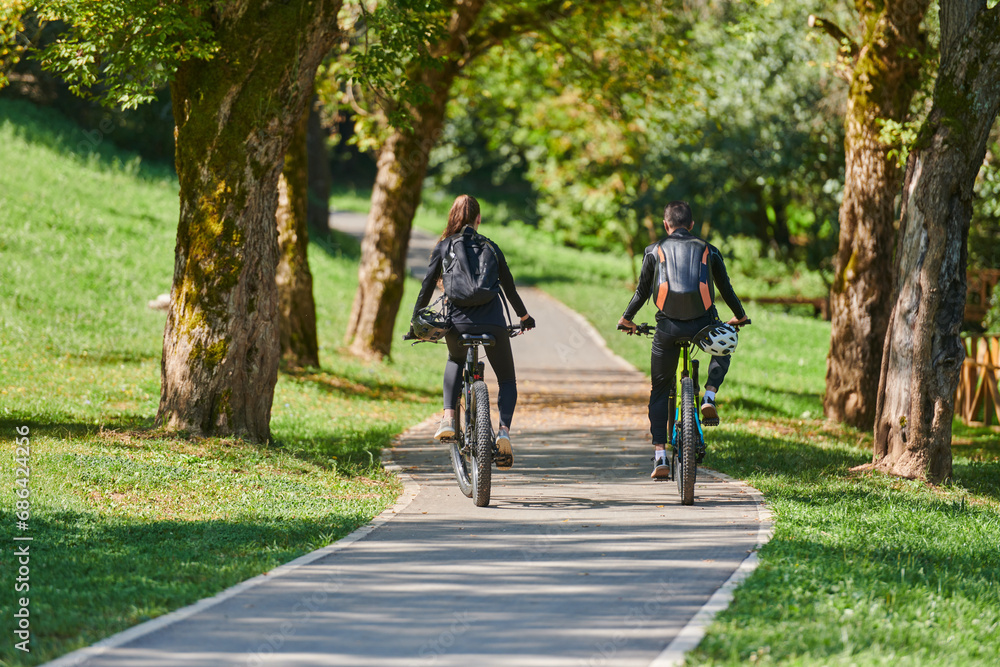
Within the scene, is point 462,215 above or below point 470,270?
above

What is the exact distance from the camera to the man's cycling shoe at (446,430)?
23.7 ft

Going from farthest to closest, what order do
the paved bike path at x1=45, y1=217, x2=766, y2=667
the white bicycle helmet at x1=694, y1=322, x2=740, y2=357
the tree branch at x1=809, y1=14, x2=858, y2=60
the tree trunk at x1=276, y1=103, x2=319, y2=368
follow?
the tree trunk at x1=276, y1=103, x2=319, y2=368 → the tree branch at x1=809, y1=14, x2=858, y2=60 → the white bicycle helmet at x1=694, y1=322, x2=740, y2=357 → the paved bike path at x1=45, y1=217, x2=766, y2=667

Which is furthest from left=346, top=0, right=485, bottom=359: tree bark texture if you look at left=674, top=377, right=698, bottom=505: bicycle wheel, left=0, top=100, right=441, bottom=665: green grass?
left=674, top=377, right=698, bottom=505: bicycle wheel

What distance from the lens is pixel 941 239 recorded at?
850cm

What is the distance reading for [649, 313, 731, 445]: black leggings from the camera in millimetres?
7211

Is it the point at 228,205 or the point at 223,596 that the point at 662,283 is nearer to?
the point at 223,596

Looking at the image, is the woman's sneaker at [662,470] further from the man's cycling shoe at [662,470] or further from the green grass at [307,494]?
the green grass at [307,494]

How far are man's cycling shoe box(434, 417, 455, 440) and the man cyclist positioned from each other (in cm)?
144

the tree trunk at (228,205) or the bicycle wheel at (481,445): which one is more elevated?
the tree trunk at (228,205)

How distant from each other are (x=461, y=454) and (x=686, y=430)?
1684mm

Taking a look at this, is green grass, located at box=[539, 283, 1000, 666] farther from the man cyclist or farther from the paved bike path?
the man cyclist

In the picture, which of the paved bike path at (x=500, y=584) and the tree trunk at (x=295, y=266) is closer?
the paved bike path at (x=500, y=584)

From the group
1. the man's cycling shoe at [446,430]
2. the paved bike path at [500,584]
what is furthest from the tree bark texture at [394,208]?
the man's cycling shoe at [446,430]

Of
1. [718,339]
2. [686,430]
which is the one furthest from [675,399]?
[718,339]
